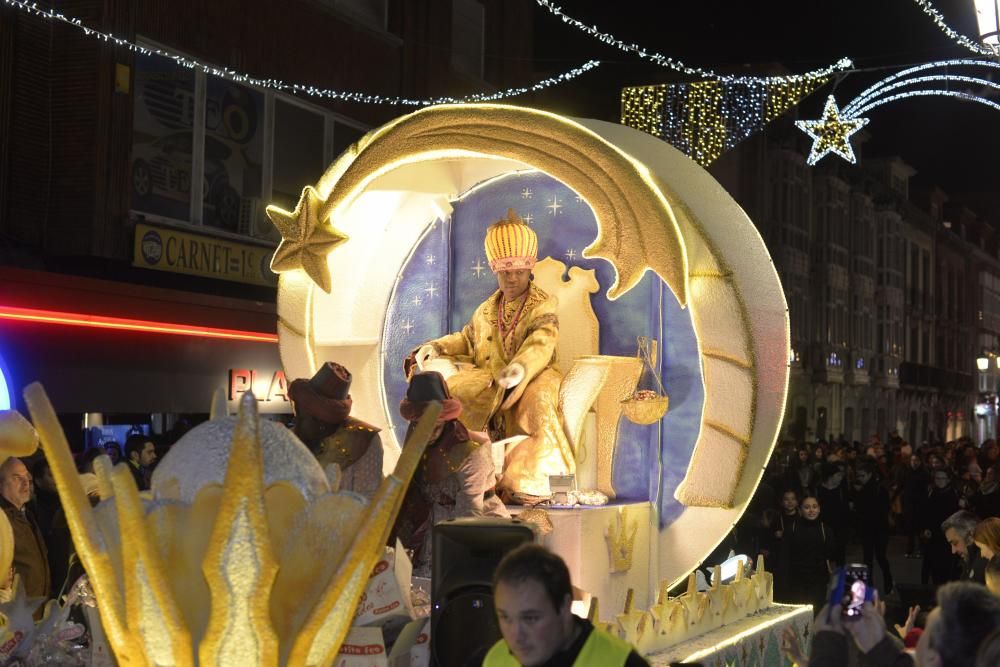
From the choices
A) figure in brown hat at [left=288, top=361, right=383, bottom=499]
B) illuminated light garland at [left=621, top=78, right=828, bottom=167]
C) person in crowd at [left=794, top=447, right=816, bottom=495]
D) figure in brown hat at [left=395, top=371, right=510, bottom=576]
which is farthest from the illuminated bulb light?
figure in brown hat at [left=288, top=361, right=383, bottom=499]

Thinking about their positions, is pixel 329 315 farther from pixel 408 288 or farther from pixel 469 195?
pixel 469 195

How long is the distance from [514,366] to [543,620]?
5.19 m

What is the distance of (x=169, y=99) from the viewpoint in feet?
53.0

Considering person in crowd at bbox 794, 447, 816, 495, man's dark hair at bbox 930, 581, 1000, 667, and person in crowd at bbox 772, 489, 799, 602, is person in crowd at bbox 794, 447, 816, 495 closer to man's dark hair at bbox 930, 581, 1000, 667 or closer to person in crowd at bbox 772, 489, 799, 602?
person in crowd at bbox 772, 489, 799, 602

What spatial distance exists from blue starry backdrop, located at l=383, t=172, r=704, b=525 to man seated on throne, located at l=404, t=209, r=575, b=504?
0.37 m

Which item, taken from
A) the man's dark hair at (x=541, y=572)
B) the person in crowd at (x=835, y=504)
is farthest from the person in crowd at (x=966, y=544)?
the person in crowd at (x=835, y=504)

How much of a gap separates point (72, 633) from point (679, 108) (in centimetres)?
813

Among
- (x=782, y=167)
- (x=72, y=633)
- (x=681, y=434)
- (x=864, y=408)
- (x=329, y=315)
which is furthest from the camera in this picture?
(x=864, y=408)

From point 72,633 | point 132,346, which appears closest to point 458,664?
point 72,633

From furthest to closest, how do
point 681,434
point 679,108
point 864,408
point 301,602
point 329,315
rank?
1. point 864,408
2. point 679,108
3. point 329,315
4. point 681,434
5. point 301,602

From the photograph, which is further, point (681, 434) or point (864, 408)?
point (864, 408)

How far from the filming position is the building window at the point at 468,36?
75.5ft

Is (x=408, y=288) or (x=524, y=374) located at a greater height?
(x=408, y=288)

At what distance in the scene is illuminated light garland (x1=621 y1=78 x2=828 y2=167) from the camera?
1131 cm
